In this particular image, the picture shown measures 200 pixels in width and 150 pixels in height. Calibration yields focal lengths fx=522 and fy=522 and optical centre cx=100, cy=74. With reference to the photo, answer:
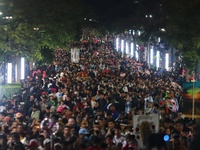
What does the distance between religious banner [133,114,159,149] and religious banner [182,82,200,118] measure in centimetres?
140

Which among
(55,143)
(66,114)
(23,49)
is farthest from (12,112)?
(23,49)

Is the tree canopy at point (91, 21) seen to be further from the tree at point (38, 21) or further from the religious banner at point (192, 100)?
the religious banner at point (192, 100)

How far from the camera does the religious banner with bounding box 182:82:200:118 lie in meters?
13.7

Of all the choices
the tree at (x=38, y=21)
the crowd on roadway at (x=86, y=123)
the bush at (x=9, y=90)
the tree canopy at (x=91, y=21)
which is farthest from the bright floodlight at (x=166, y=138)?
the bush at (x=9, y=90)

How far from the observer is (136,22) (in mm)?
30234

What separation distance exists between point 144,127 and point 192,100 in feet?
6.35

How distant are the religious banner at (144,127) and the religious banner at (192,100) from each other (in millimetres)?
1399

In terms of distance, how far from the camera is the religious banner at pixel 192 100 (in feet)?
44.8

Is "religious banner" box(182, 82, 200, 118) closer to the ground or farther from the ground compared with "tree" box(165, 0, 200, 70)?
closer to the ground

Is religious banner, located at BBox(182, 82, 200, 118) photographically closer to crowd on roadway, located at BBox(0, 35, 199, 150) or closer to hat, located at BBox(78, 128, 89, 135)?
crowd on roadway, located at BBox(0, 35, 199, 150)

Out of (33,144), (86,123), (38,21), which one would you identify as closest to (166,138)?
(86,123)

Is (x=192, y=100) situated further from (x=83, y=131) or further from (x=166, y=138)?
(x=83, y=131)

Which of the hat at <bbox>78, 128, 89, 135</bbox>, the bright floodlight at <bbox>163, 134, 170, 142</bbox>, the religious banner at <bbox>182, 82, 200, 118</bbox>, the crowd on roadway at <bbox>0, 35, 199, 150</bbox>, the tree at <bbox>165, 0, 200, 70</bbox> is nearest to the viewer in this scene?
the crowd on roadway at <bbox>0, 35, 199, 150</bbox>

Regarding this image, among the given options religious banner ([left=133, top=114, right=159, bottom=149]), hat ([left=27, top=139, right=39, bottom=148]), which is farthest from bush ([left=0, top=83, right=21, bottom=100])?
hat ([left=27, top=139, right=39, bottom=148])
